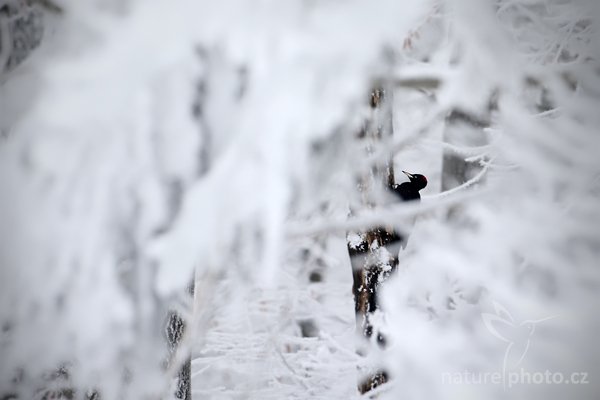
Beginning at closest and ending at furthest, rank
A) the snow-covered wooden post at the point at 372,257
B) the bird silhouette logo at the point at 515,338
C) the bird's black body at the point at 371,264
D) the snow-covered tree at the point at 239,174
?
the snow-covered tree at the point at 239,174 → the bird silhouette logo at the point at 515,338 → the snow-covered wooden post at the point at 372,257 → the bird's black body at the point at 371,264

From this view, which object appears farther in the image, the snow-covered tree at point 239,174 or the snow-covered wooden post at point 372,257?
the snow-covered wooden post at point 372,257

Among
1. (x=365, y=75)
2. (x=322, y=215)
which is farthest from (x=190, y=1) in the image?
(x=322, y=215)

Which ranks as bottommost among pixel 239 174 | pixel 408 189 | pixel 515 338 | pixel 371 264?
pixel 371 264

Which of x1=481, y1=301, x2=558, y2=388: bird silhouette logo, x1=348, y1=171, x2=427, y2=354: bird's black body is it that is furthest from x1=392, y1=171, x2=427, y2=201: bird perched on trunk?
x1=481, y1=301, x2=558, y2=388: bird silhouette logo

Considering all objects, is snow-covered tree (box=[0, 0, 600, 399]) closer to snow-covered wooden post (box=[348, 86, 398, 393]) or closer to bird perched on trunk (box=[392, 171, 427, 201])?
snow-covered wooden post (box=[348, 86, 398, 393])

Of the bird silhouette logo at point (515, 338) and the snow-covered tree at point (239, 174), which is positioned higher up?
the snow-covered tree at point (239, 174)

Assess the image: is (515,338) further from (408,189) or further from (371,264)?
(408,189)

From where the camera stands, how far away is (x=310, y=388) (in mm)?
4438

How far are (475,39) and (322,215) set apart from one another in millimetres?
2957

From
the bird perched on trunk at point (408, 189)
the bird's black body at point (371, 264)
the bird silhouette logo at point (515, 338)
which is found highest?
the bird perched on trunk at point (408, 189)

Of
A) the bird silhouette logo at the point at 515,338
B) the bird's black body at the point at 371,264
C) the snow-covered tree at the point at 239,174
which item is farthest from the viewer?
the bird's black body at the point at 371,264

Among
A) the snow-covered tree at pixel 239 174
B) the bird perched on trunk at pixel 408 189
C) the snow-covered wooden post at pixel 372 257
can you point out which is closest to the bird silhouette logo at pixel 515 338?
the snow-covered tree at pixel 239 174

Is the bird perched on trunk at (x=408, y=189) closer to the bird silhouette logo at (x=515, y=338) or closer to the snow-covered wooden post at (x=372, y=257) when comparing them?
the snow-covered wooden post at (x=372, y=257)

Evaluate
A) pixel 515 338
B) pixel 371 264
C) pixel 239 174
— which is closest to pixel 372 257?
pixel 371 264
